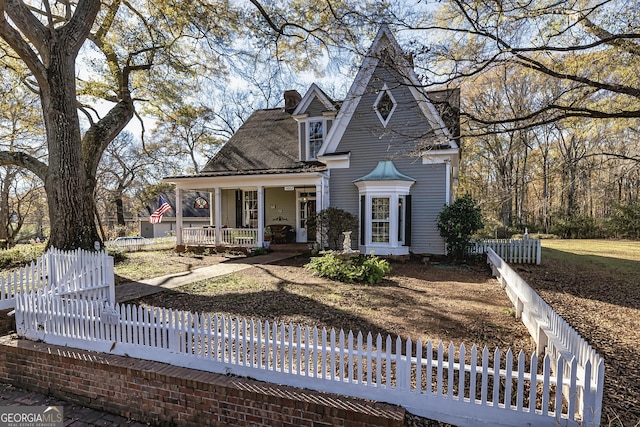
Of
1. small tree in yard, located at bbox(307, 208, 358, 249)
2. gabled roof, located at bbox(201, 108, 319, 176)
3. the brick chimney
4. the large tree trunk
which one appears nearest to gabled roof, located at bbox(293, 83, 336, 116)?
gabled roof, located at bbox(201, 108, 319, 176)

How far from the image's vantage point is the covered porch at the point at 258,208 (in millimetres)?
14375

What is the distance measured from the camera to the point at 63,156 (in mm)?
8797

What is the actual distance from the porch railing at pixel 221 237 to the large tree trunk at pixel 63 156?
6658mm

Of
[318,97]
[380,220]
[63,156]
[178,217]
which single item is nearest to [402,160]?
[380,220]

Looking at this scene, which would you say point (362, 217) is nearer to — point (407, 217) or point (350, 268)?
→ point (407, 217)

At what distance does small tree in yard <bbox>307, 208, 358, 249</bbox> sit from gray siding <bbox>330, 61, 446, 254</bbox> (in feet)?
2.52

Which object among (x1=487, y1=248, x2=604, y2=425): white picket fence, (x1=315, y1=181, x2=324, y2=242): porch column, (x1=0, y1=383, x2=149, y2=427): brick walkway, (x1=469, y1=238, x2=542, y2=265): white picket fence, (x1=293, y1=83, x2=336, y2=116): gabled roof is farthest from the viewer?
(x1=293, y1=83, x2=336, y2=116): gabled roof

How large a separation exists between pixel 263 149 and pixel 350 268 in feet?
33.3

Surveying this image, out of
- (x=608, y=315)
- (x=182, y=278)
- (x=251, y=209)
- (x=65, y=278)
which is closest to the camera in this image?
(x=65, y=278)

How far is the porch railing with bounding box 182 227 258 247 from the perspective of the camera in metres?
15.2

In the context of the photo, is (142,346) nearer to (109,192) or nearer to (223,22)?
(223,22)

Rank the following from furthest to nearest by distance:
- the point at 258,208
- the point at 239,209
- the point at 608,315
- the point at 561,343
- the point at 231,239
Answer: the point at 239,209 < the point at 231,239 < the point at 258,208 < the point at 608,315 < the point at 561,343

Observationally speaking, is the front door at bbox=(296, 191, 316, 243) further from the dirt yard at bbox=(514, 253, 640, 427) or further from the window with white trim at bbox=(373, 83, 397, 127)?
the dirt yard at bbox=(514, 253, 640, 427)

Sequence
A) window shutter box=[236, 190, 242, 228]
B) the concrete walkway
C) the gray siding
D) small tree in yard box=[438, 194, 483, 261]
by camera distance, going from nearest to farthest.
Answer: the concrete walkway < small tree in yard box=[438, 194, 483, 261] < the gray siding < window shutter box=[236, 190, 242, 228]
